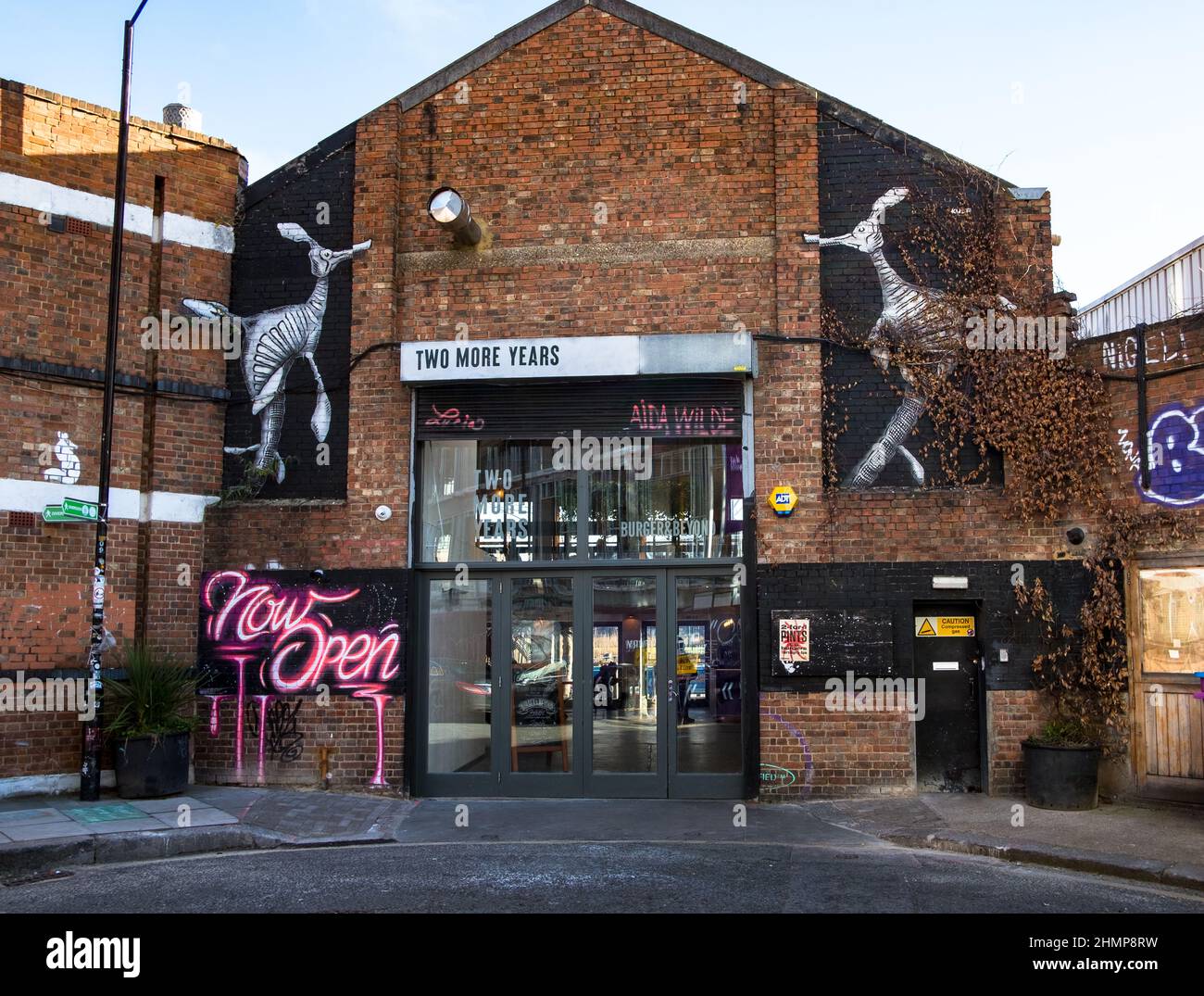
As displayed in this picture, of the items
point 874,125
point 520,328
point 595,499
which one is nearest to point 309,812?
point 595,499

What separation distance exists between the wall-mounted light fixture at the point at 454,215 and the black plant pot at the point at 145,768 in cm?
602

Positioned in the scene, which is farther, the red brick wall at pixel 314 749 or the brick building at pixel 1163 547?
the red brick wall at pixel 314 749

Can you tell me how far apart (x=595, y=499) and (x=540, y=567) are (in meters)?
0.96

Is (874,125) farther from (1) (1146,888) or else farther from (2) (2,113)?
(2) (2,113)

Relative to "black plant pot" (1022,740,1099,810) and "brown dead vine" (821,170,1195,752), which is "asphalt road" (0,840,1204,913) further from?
"brown dead vine" (821,170,1195,752)

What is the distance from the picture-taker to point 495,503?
1284cm

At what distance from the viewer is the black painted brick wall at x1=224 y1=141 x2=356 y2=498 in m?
13.0

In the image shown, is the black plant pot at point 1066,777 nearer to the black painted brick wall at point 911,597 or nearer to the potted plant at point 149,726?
the black painted brick wall at point 911,597

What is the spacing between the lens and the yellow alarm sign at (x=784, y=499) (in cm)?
1216

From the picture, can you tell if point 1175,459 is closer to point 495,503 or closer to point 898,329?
point 898,329

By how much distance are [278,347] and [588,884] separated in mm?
7670

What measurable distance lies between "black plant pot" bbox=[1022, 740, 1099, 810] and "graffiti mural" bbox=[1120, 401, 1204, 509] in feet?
8.48

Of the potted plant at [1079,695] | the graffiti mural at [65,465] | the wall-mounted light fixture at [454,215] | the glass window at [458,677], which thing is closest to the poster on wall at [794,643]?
the potted plant at [1079,695]

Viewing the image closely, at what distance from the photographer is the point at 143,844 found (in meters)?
9.42
